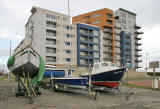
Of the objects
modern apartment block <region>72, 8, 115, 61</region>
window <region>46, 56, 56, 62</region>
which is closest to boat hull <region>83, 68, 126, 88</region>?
window <region>46, 56, 56, 62</region>

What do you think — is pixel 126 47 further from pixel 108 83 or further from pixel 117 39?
pixel 108 83

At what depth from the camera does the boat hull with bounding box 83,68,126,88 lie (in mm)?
12886

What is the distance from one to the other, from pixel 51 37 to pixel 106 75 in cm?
3878

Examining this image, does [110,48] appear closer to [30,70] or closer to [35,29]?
[35,29]

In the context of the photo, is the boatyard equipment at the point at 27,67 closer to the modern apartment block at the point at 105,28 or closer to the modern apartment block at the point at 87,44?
the modern apartment block at the point at 87,44

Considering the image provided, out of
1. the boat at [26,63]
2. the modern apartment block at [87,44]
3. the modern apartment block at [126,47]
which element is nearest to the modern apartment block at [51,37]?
the modern apartment block at [87,44]

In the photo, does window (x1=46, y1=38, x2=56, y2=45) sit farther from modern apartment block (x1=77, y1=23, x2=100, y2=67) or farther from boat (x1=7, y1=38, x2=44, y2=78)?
boat (x1=7, y1=38, x2=44, y2=78)

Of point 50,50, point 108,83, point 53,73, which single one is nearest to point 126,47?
point 50,50

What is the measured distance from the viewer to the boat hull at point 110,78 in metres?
12.9

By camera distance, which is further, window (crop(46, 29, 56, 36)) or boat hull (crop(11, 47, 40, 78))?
window (crop(46, 29, 56, 36))

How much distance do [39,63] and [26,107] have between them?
419 centimetres

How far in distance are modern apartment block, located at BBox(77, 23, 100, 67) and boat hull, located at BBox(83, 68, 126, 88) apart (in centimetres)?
4068

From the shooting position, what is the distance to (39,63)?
1180 cm

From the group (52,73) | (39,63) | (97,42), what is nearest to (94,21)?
(97,42)
